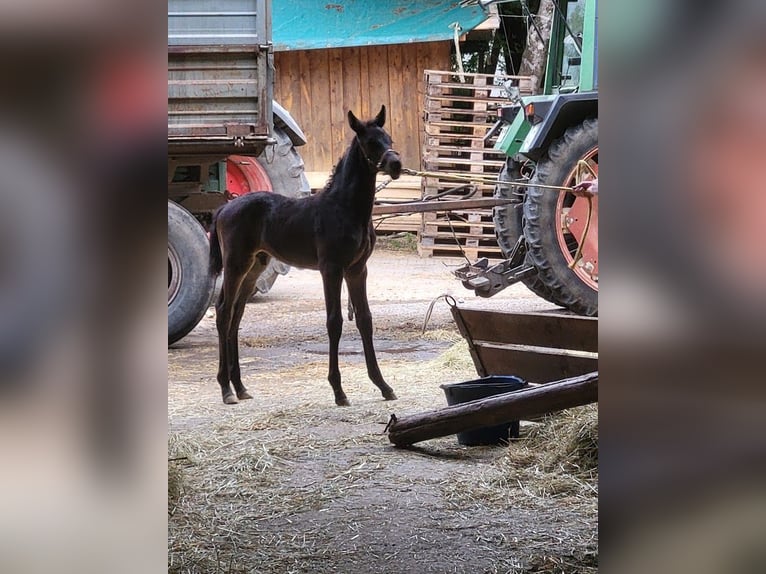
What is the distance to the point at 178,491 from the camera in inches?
143

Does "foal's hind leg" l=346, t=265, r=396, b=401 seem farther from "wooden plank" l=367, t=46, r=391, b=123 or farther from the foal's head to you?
"wooden plank" l=367, t=46, r=391, b=123

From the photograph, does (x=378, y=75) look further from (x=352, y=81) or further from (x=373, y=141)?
(x=373, y=141)

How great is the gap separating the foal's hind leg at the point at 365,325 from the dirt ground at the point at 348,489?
13 cm

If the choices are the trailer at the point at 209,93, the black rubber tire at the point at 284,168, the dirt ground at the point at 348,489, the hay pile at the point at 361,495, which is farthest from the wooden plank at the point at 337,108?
the hay pile at the point at 361,495

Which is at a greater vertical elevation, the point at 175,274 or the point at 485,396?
the point at 175,274

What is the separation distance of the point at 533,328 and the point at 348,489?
6.64 feet

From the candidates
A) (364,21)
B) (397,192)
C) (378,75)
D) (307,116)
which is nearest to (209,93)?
(397,192)

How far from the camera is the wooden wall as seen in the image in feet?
44.9

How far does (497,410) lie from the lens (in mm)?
4141

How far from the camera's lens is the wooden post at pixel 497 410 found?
13.1ft

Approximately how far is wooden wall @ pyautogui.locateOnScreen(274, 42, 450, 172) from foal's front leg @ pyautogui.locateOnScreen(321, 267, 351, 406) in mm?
8159
